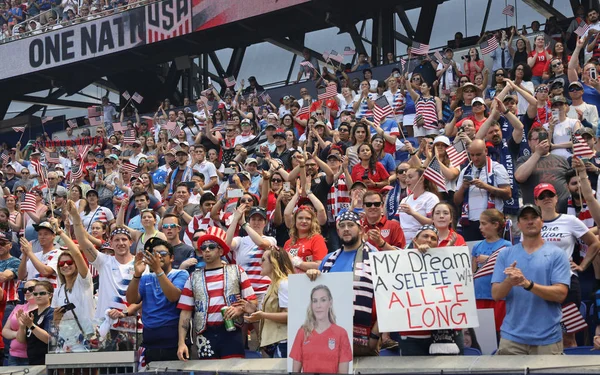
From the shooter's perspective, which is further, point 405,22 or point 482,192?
point 405,22

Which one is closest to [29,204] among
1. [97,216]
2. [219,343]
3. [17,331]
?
[97,216]

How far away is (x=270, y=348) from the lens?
7.85m

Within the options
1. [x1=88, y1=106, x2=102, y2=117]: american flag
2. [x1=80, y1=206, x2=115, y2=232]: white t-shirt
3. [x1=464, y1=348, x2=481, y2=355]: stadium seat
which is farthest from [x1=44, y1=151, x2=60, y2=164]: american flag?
[x1=464, y1=348, x2=481, y2=355]: stadium seat

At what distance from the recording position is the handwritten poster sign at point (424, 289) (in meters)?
6.60

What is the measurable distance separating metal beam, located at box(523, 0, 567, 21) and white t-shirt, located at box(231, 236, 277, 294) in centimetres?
1337

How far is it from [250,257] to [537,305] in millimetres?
3862

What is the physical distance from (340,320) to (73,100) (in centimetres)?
2610

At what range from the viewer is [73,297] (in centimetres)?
876

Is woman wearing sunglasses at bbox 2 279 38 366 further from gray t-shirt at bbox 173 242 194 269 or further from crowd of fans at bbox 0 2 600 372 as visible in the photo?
gray t-shirt at bbox 173 242 194 269

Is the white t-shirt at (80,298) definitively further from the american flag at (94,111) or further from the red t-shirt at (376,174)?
the american flag at (94,111)

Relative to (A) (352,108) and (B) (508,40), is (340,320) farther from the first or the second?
(B) (508,40)

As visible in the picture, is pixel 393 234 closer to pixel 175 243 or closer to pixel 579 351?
pixel 579 351

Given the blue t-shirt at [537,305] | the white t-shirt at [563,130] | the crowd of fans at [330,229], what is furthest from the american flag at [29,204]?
the blue t-shirt at [537,305]

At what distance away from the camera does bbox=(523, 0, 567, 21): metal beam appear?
2089 cm
